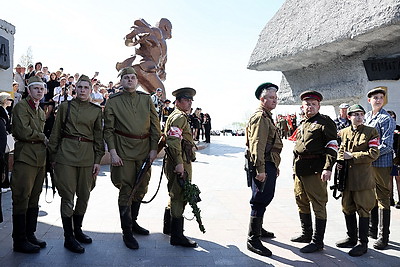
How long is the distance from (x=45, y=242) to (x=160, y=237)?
1216 mm

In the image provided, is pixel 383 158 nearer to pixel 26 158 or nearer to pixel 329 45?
pixel 329 45

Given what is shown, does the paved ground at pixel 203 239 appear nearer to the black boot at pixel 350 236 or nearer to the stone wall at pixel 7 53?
the black boot at pixel 350 236

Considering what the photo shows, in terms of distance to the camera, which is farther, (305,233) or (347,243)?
(305,233)

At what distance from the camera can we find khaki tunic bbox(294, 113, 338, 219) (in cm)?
366

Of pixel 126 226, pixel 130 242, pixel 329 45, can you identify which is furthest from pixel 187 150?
pixel 329 45

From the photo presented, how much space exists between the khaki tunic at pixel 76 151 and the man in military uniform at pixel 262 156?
1.62m

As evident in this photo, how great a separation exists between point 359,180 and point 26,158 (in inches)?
132

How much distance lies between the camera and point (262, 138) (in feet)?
11.8

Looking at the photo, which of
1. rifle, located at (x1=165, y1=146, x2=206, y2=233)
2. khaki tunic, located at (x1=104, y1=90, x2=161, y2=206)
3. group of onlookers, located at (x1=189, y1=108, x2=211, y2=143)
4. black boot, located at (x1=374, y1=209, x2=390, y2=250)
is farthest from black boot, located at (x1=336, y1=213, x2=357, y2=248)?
group of onlookers, located at (x1=189, y1=108, x2=211, y2=143)

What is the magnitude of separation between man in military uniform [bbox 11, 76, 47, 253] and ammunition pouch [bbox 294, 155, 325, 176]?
263cm

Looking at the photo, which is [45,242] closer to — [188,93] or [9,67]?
[188,93]

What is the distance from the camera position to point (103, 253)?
3.56 metres

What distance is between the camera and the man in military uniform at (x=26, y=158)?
3545 mm

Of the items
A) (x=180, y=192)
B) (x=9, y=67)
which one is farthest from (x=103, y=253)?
(x=9, y=67)
